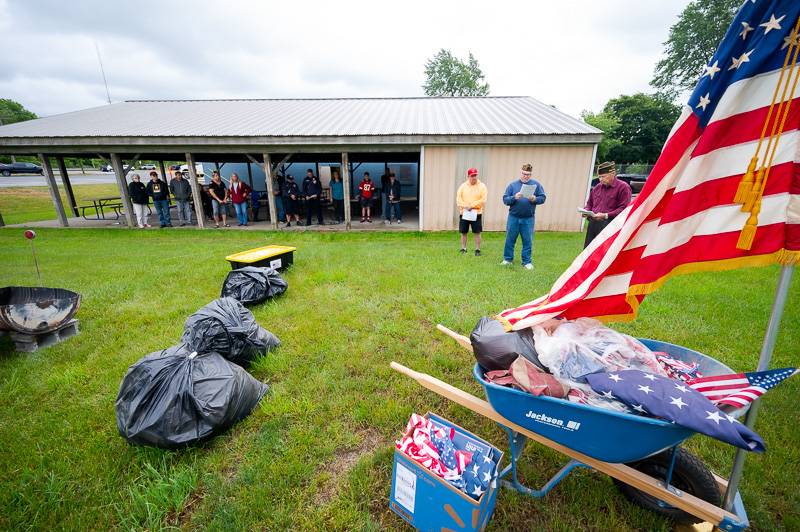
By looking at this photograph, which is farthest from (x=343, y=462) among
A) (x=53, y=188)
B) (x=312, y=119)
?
(x=53, y=188)

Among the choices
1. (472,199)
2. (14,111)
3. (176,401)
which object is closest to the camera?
(176,401)

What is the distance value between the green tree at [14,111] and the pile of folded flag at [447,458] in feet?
273

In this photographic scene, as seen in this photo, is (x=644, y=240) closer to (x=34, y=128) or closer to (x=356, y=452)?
(x=356, y=452)

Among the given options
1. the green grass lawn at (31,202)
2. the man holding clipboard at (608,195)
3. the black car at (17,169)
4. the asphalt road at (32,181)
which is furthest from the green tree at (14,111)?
the man holding clipboard at (608,195)

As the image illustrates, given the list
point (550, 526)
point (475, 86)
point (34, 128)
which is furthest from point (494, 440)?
point (475, 86)

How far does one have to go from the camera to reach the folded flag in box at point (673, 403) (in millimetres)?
1170

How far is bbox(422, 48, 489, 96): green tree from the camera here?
42562 mm

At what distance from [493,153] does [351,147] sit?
4.27 meters

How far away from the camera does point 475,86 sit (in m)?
42.7

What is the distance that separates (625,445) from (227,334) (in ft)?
9.48

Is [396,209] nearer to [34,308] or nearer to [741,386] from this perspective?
[34,308]

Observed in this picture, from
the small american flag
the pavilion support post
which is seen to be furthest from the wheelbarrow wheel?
the pavilion support post

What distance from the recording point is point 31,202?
52.5ft

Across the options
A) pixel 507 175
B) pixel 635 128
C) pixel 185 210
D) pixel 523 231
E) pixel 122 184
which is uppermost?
pixel 635 128
